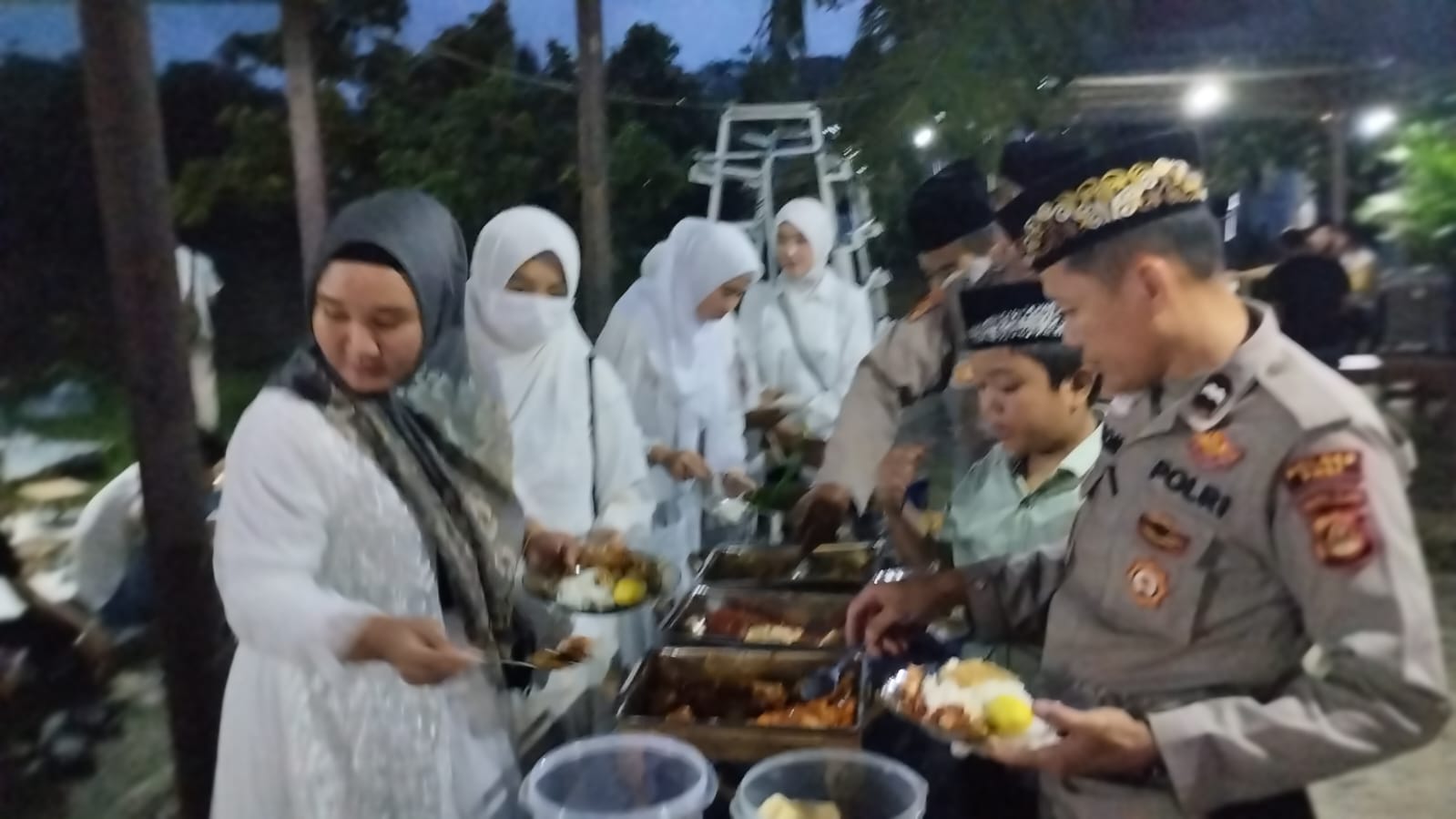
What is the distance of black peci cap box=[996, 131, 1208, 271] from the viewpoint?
0.96m

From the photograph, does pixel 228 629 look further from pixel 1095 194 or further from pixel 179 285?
pixel 1095 194

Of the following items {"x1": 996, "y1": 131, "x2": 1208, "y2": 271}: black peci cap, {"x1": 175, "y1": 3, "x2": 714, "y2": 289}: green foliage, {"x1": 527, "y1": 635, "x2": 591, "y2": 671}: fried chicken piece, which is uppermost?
{"x1": 175, "y1": 3, "x2": 714, "y2": 289}: green foliage

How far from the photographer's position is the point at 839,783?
1.19 meters

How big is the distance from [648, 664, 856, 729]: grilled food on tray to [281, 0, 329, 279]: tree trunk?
2.12 ft

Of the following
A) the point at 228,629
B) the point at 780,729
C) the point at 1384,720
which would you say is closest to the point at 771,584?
the point at 780,729

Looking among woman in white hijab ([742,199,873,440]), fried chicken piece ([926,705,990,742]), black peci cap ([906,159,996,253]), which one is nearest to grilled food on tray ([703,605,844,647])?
woman in white hijab ([742,199,873,440])

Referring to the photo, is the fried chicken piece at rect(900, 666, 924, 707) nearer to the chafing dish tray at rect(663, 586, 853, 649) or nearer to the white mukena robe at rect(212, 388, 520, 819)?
the chafing dish tray at rect(663, 586, 853, 649)

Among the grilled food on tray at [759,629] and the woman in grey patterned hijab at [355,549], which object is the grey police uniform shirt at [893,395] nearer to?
the grilled food on tray at [759,629]

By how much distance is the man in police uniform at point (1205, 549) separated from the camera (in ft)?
2.71

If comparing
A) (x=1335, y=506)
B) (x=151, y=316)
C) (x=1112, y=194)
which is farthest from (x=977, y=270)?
(x=151, y=316)

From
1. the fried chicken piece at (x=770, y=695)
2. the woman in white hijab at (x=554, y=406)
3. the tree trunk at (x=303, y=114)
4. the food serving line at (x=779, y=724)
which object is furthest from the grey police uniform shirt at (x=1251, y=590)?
the tree trunk at (x=303, y=114)

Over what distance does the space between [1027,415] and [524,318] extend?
1.94ft

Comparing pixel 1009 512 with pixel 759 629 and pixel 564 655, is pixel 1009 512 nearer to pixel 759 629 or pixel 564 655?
pixel 759 629

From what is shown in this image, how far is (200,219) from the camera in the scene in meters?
1.01
